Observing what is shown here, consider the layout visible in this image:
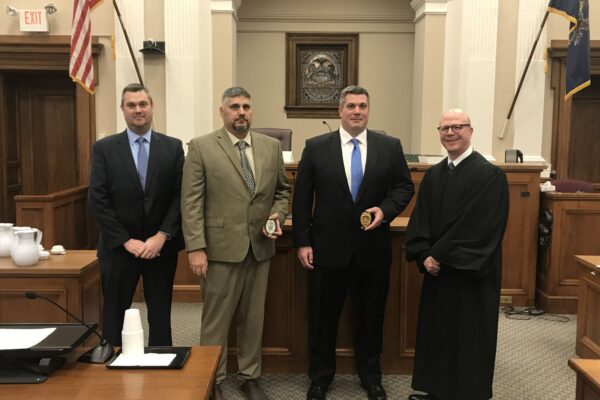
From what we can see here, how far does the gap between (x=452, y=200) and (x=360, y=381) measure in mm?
1303

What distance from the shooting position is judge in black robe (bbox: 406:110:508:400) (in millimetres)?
2805

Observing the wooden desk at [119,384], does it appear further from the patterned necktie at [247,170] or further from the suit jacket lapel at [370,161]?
the suit jacket lapel at [370,161]

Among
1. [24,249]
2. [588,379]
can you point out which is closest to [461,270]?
[588,379]

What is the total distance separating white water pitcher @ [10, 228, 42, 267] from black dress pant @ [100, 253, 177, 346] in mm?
466

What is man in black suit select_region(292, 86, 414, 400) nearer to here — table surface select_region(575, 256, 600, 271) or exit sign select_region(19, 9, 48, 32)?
table surface select_region(575, 256, 600, 271)

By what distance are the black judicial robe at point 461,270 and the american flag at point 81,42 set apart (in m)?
3.68

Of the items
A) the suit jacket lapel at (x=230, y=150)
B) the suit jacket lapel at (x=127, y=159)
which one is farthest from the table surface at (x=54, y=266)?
the suit jacket lapel at (x=230, y=150)

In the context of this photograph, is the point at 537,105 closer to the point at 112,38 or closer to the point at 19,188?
the point at 112,38

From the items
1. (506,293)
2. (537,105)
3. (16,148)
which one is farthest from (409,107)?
(16,148)

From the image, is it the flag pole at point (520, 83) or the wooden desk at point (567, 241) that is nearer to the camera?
the wooden desk at point (567, 241)

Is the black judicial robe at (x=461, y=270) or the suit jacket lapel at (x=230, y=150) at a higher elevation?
the suit jacket lapel at (x=230, y=150)

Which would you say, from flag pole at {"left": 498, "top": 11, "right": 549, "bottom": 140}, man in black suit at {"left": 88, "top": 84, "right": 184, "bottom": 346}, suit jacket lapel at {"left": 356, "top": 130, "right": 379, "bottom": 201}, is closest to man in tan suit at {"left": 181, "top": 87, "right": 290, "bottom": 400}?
man in black suit at {"left": 88, "top": 84, "right": 184, "bottom": 346}

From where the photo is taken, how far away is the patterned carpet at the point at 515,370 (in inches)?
134

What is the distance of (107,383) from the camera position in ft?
5.83
